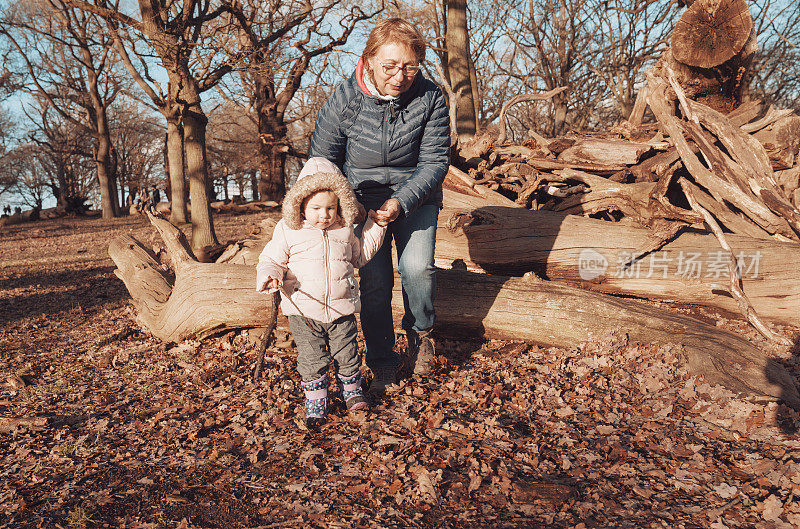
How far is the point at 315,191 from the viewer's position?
127 inches

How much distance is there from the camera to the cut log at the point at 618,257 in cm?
557

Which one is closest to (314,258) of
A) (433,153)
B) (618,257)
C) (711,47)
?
(433,153)

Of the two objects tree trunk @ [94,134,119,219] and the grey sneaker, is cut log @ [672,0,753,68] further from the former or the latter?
tree trunk @ [94,134,119,219]

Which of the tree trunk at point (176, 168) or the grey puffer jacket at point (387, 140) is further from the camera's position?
the tree trunk at point (176, 168)

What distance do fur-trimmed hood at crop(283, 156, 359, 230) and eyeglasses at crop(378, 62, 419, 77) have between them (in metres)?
0.73

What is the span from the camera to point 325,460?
3129mm

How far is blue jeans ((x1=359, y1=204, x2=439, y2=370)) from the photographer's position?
3.85 metres

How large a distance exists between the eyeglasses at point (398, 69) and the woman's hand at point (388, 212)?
2.64 feet

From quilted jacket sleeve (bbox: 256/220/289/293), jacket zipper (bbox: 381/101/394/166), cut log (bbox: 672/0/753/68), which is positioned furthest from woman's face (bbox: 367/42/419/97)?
cut log (bbox: 672/0/753/68)

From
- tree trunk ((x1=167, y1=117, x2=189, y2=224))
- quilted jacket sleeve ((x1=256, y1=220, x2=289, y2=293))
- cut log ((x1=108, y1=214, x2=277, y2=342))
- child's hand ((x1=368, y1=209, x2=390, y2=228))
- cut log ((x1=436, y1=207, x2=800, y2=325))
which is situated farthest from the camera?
tree trunk ((x1=167, y1=117, x2=189, y2=224))

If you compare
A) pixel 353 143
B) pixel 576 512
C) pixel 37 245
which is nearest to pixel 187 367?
pixel 353 143

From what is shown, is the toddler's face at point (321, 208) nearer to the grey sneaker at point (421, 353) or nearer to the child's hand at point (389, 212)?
the child's hand at point (389, 212)

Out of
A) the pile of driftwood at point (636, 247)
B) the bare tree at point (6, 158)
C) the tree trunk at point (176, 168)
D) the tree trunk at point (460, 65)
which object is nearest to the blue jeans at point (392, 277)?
the pile of driftwood at point (636, 247)

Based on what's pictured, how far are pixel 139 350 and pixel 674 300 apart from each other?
5851mm
